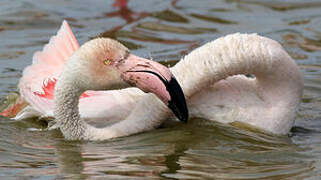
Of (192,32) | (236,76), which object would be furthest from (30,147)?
(192,32)

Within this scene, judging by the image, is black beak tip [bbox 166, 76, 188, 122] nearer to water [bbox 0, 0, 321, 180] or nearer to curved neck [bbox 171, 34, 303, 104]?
water [bbox 0, 0, 321, 180]

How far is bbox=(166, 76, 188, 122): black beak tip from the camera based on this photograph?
194 inches

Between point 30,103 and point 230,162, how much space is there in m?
1.85

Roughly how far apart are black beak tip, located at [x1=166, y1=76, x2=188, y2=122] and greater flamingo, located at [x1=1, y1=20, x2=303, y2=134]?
0.47m

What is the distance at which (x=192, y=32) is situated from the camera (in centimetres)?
1093

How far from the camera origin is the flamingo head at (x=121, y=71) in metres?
4.93

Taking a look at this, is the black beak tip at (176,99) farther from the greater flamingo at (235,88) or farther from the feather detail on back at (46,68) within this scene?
the feather detail on back at (46,68)

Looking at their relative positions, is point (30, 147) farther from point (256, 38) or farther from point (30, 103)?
point (256, 38)

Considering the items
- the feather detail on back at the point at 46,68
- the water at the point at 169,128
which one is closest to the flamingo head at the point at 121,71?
the water at the point at 169,128

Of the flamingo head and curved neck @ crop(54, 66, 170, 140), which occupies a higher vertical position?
the flamingo head

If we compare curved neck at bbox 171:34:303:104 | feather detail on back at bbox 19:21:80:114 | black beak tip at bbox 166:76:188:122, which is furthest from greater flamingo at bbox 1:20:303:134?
black beak tip at bbox 166:76:188:122

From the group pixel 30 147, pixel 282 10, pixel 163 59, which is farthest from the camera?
pixel 282 10

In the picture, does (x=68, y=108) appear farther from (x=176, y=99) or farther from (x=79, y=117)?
(x=176, y=99)

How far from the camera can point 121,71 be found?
5012 millimetres
